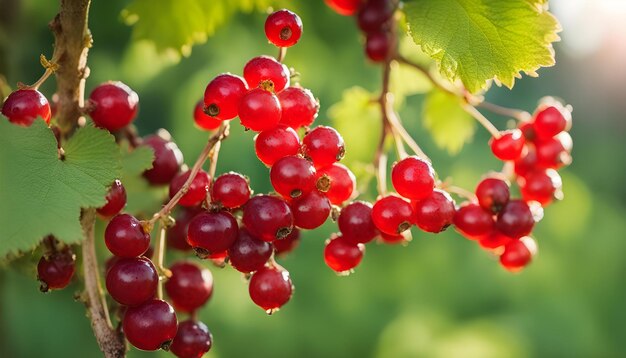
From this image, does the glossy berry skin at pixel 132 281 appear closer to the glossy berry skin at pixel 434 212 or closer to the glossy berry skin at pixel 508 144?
the glossy berry skin at pixel 434 212

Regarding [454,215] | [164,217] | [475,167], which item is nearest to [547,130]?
[454,215]

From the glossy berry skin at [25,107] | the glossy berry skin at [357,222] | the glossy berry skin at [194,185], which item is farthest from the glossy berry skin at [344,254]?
the glossy berry skin at [25,107]

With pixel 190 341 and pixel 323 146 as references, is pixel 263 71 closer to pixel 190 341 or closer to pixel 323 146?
pixel 323 146

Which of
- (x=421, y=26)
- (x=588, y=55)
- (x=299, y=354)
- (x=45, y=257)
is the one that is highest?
(x=421, y=26)

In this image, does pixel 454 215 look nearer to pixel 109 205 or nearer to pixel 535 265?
pixel 109 205

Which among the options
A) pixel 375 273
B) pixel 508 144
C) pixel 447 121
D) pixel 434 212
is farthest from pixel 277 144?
pixel 375 273

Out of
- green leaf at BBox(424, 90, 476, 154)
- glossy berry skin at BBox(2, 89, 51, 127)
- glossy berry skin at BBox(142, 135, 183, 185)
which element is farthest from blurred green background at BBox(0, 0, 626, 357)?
glossy berry skin at BBox(2, 89, 51, 127)
